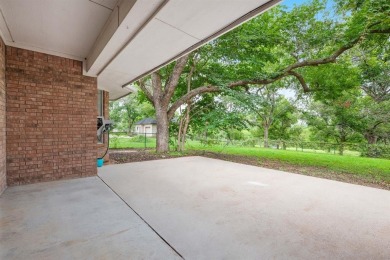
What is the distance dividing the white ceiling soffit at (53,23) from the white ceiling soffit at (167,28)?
31 centimetres

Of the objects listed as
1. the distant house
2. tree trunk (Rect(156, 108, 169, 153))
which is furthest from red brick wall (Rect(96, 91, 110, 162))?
the distant house

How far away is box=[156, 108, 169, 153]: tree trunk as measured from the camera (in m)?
8.45

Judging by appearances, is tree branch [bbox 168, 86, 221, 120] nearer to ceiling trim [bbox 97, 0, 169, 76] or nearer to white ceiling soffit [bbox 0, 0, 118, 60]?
ceiling trim [bbox 97, 0, 169, 76]

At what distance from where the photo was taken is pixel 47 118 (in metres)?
3.80

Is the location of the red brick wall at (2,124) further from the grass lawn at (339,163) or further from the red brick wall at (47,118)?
the grass lawn at (339,163)

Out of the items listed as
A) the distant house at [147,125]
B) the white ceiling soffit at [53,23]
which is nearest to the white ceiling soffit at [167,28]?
the white ceiling soffit at [53,23]

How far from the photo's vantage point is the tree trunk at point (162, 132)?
8453 mm

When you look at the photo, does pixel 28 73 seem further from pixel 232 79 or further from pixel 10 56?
pixel 232 79

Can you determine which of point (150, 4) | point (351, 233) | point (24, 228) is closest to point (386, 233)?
point (351, 233)

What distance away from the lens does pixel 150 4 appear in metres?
1.93

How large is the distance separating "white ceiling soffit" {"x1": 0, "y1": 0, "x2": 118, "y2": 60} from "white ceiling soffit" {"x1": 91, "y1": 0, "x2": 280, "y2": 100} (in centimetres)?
31

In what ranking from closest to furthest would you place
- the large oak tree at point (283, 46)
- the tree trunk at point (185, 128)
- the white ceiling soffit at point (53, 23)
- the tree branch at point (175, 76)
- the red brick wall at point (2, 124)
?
1. the white ceiling soffit at point (53, 23)
2. the red brick wall at point (2, 124)
3. the large oak tree at point (283, 46)
4. the tree branch at point (175, 76)
5. the tree trunk at point (185, 128)

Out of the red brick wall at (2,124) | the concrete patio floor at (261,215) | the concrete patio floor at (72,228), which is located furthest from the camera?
the red brick wall at (2,124)

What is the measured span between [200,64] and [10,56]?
690cm
